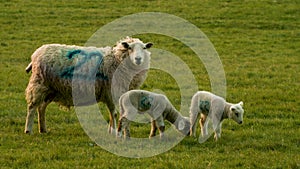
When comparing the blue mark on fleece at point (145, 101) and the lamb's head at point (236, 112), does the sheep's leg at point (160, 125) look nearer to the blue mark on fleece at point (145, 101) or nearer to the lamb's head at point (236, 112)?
the blue mark on fleece at point (145, 101)

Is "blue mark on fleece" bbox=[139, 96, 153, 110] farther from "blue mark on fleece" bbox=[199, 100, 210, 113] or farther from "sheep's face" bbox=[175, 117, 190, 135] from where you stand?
"blue mark on fleece" bbox=[199, 100, 210, 113]

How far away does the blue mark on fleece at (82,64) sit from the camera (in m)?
11.9

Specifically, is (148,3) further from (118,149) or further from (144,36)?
(118,149)

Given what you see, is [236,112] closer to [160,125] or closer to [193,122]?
[193,122]

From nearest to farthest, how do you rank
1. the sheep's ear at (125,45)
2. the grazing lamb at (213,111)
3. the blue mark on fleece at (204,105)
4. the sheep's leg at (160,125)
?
the sheep's leg at (160,125) < the grazing lamb at (213,111) < the blue mark on fleece at (204,105) < the sheep's ear at (125,45)

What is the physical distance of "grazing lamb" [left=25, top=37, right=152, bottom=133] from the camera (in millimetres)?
11922

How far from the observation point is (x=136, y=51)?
12.0 meters

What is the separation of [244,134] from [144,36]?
1498 cm

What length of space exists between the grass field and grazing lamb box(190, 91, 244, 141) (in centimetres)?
31

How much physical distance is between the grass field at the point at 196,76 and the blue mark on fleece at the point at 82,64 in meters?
1.08

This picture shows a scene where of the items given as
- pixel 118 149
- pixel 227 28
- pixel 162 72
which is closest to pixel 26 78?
pixel 162 72

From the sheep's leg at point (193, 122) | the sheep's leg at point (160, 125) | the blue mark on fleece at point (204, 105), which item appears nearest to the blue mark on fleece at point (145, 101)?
the sheep's leg at point (160, 125)

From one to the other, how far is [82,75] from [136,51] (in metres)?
1.11

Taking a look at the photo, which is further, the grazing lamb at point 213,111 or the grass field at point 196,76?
the grazing lamb at point 213,111
